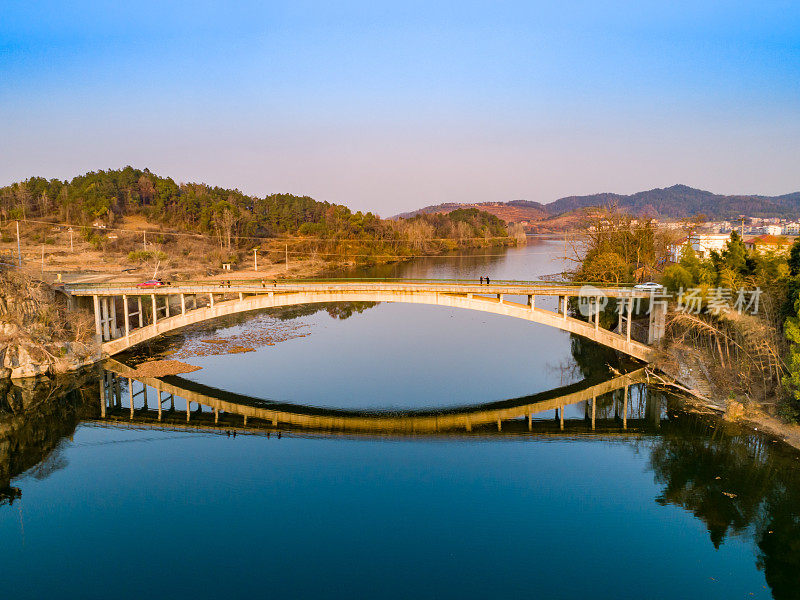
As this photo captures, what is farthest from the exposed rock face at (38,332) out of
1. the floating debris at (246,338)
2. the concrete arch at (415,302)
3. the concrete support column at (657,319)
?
the concrete support column at (657,319)

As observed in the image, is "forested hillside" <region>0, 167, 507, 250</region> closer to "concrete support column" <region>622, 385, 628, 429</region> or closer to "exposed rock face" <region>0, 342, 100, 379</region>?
"exposed rock face" <region>0, 342, 100, 379</region>

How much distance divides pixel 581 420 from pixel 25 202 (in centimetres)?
9634

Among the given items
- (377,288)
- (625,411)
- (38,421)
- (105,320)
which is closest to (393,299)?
(377,288)

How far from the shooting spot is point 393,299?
112 ft

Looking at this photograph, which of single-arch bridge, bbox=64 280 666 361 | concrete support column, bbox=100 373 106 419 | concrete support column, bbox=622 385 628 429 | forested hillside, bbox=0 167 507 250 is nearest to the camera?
concrete support column, bbox=622 385 628 429

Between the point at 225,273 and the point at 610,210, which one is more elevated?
the point at 610,210

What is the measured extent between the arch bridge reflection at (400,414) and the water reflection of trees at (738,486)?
2.62 meters

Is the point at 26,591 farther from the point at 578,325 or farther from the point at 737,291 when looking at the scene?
the point at 737,291

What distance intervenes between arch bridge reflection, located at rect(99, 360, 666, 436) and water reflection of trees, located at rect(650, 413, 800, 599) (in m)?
2.62

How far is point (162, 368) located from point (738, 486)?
98.2ft

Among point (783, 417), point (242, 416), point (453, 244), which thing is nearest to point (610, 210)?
point (783, 417)

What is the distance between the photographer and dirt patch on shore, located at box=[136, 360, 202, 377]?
33781mm

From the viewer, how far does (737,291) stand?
1101 inches

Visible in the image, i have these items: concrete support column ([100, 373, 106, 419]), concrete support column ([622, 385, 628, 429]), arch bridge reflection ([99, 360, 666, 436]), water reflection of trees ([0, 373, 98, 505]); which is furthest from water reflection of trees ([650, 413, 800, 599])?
concrete support column ([100, 373, 106, 419])
